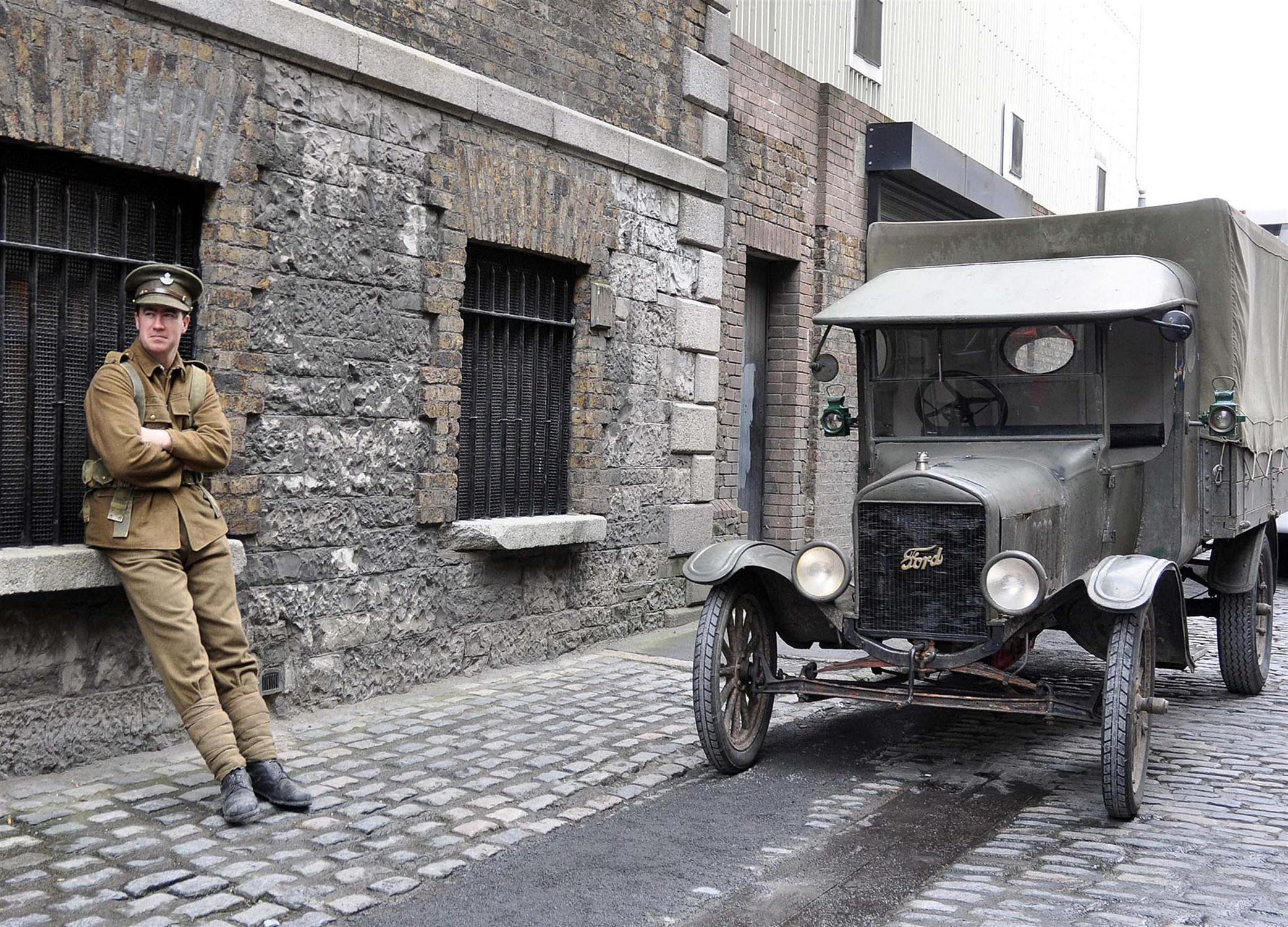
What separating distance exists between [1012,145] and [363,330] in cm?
1176

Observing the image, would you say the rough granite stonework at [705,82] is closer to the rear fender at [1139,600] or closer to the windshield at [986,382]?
the windshield at [986,382]

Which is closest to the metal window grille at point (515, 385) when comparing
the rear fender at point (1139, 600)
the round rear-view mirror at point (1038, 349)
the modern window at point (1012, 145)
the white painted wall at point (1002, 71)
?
the round rear-view mirror at point (1038, 349)

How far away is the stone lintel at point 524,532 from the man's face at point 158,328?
8.02ft

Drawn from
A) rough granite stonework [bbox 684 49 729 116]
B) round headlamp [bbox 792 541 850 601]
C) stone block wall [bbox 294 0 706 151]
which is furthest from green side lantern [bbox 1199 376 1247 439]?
rough granite stonework [bbox 684 49 729 116]

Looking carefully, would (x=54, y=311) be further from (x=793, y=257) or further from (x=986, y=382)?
(x=793, y=257)

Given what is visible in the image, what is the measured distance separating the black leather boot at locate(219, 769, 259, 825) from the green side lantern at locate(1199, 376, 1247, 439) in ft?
16.3

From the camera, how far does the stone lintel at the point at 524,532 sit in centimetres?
756

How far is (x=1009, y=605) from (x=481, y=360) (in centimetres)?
364

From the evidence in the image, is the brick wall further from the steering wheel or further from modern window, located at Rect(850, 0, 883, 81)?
the steering wheel

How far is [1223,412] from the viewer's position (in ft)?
22.6

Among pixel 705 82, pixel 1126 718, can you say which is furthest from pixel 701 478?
pixel 1126 718

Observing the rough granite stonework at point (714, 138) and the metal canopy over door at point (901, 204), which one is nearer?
the rough granite stonework at point (714, 138)

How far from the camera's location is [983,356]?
688 centimetres

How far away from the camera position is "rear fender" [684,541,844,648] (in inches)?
237
